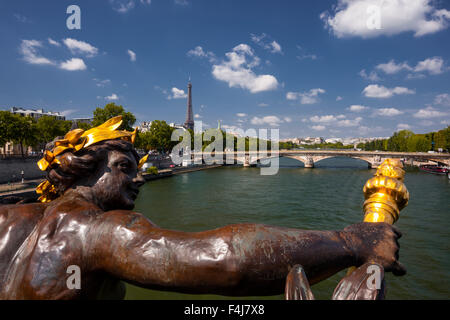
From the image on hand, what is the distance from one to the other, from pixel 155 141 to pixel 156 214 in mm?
36199

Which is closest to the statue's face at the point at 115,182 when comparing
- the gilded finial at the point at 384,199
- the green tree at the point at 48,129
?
the gilded finial at the point at 384,199

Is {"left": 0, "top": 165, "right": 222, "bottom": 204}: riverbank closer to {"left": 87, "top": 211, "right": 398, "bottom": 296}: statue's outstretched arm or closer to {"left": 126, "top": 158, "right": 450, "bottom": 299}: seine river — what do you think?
{"left": 87, "top": 211, "right": 398, "bottom": 296}: statue's outstretched arm

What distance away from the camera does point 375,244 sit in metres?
1.01

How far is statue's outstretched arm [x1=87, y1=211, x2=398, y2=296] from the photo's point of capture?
34.7 inches

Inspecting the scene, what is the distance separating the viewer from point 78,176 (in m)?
1.36

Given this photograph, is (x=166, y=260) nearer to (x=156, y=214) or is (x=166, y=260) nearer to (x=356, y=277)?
(x=356, y=277)

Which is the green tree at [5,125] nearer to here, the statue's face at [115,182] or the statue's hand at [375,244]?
the statue's face at [115,182]

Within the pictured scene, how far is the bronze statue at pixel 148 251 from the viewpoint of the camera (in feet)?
2.93

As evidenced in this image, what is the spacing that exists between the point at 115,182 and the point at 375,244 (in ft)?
4.21

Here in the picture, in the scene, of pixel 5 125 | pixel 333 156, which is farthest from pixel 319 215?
pixel 333 156

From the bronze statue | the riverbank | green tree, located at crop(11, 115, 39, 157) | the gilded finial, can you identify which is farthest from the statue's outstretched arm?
green tree, located at crop(11, 115, 39, 157)

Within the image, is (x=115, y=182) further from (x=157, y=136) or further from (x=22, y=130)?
(x=157, y=136)

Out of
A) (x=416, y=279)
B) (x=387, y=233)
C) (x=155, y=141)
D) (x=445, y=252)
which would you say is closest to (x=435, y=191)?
(x=445, y=252)

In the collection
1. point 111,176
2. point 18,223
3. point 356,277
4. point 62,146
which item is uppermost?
point 62,146
